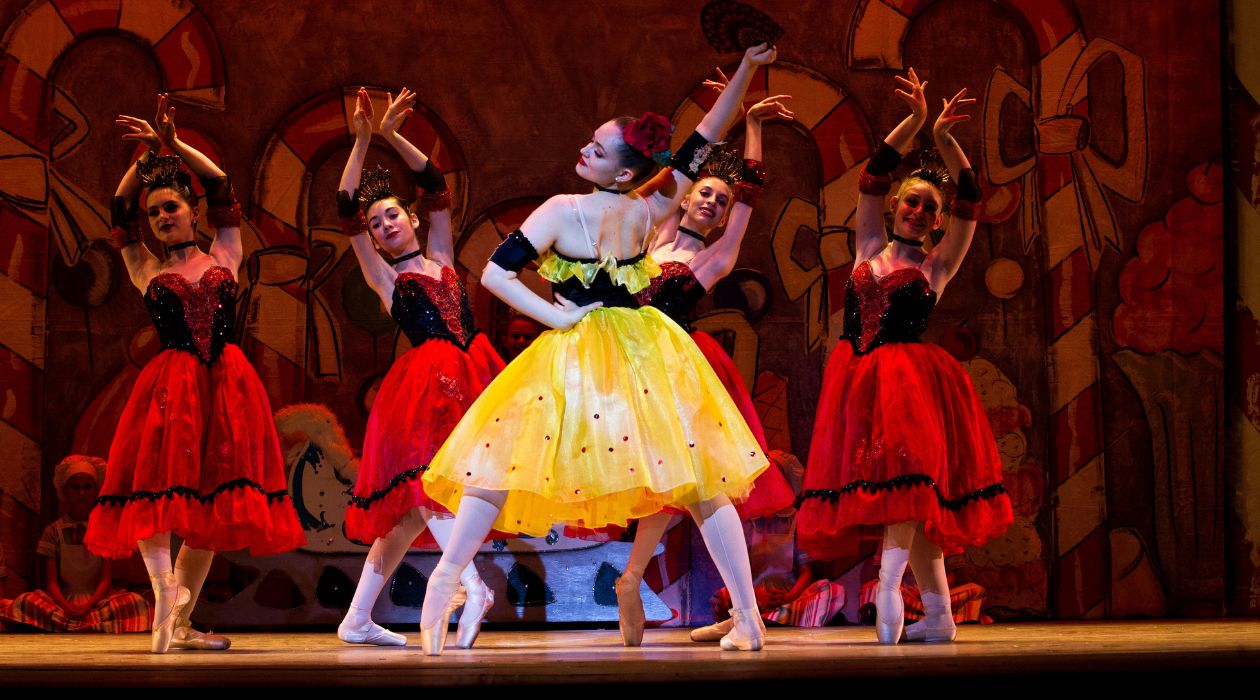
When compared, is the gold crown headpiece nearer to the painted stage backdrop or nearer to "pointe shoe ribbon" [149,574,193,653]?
the painted stage backdrop

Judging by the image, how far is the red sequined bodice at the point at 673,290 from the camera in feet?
16.4

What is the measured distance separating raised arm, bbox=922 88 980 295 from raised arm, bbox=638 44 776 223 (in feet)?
2.76

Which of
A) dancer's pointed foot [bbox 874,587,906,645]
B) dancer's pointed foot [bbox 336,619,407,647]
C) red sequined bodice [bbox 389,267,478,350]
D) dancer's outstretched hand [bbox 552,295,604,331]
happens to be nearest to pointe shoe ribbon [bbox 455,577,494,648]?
dancer's pointed foot [bbox 336,619,407,647]

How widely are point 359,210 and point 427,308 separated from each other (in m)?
0.42

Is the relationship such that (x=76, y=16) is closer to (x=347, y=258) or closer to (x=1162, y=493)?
(x=347, y=258)

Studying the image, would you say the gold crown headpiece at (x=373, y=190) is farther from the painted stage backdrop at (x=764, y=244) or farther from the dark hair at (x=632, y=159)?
the dark hair at (x=632, y=159)

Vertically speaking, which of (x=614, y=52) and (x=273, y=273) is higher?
(x=614, y=52)

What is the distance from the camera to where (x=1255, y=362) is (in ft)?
19.6

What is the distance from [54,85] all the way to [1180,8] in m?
4.68

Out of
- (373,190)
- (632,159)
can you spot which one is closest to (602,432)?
(632,159)

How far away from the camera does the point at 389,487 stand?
474 cm

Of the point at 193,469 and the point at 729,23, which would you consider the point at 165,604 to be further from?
the point at 729,23

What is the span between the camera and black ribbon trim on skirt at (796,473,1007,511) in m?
4.41

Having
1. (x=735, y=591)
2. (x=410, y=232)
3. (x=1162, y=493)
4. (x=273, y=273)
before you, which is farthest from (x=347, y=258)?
(x=1162, y=493)
